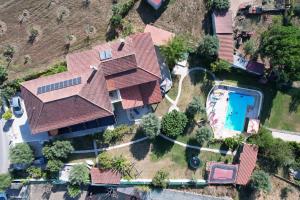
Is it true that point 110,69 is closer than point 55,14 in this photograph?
Yes

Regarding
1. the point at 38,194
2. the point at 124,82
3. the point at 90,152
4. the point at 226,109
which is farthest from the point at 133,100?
the point at 38,194

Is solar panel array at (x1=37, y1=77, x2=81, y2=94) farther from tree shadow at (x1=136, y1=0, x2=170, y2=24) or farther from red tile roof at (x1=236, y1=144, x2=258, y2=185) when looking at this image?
red tile roof at (x1=236, y1=144, x2=258, y2=185)

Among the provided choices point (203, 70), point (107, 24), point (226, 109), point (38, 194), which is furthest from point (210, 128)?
point (38, 194)

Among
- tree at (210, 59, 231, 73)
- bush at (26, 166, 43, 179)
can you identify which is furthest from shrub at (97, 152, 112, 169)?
tree at (210, 59, 231, 73)

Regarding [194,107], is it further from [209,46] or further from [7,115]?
[7,115]

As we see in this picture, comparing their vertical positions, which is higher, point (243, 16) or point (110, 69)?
point (243, 16)

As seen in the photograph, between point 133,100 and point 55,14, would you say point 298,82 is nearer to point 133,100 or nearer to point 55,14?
point 133,100

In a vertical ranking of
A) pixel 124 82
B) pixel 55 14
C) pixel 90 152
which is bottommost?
pixel 90 152
